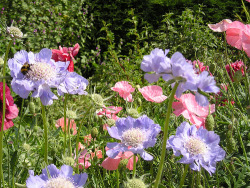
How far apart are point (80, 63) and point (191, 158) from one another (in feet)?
10.8

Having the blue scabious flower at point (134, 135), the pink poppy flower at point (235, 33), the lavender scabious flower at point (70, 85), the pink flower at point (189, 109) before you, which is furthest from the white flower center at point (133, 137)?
the pink poppy flower at point (235, 33)

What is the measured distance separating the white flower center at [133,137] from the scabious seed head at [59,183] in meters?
0.18

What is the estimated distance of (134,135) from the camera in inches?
28.7

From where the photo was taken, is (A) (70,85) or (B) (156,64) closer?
(B) (156,64)

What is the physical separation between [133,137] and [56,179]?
0.20m

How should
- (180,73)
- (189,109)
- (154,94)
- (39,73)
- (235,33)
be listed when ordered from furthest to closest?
1. (154,94)
2. (235,33)
3. (189,109)
4. (39,73)
5. (180,73)

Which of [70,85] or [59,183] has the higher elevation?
[70,85]

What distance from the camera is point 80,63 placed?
153 inches

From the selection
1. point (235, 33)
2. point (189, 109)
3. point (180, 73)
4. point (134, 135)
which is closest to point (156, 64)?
point (180, 73)

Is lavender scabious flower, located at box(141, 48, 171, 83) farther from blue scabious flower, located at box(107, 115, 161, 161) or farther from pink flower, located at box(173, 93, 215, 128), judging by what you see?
pink flower, located at box(173, 93, 215, 128)

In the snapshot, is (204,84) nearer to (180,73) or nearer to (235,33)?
(180,73)

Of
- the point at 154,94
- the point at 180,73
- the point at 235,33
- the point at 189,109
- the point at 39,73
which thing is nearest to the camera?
the point at 180,73

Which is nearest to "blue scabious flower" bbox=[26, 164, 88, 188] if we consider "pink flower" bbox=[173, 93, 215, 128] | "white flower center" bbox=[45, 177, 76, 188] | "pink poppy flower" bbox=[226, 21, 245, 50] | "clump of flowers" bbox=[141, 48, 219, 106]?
"white flower center" bbox=[45, 177, 76, 188]

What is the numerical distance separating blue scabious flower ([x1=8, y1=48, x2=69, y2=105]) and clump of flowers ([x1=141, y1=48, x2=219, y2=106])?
217 mm
